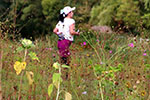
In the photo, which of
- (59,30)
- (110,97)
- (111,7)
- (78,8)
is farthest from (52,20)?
(110,97)

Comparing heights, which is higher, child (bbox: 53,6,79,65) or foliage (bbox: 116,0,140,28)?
foliage (bbox: 116,0,140,28)

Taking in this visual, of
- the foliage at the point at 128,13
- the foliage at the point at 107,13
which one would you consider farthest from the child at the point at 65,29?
the foliage at the point at 107,13

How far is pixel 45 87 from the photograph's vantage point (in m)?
3.57

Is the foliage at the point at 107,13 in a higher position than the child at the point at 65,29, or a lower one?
higher

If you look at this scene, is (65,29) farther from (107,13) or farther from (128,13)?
(107,13)

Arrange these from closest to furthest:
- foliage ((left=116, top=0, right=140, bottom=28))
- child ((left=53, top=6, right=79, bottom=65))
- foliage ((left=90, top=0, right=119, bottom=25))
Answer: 1. child ((left=53, top=6, right=79, bottom=65))
2. foliage ((left=116, top=0, right=140, bottom=28))
3. foliage ((left=90, top=0, right=119, bottom=25))

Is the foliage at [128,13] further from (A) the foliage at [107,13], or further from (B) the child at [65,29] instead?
(B) the child at [65,29]

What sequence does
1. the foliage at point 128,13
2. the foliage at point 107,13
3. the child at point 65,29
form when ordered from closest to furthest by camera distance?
the child at point 65,29
the foliage at point 128,13
the foliage at point 107,13

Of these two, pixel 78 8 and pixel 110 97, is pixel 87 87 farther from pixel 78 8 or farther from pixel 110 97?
pixel 78 8

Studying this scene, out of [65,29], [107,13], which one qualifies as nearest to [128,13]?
[107,13]

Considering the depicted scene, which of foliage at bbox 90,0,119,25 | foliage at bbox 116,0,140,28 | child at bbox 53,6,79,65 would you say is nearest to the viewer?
child at bbox 53,6,79,65

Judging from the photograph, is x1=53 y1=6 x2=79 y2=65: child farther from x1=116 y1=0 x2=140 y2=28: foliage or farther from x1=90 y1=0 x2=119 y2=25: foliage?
x1=90 y1=0 x2=119 y2=25: foliage

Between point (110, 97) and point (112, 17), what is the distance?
16.3m

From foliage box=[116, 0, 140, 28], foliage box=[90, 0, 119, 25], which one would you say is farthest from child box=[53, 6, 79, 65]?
foliage box=[90, 0, 119, 25]
